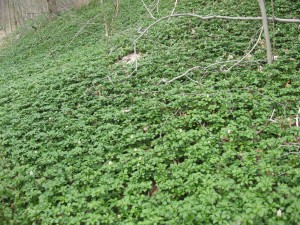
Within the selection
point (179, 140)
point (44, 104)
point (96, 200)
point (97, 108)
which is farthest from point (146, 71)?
point (96, 200)

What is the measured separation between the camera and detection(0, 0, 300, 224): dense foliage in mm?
2930

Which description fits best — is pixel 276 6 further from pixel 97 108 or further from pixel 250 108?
pixel 97 108

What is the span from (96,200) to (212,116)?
2005 millimetres

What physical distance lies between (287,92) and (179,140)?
6.71 ft

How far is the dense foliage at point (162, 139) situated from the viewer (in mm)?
2930

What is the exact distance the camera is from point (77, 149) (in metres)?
4.08

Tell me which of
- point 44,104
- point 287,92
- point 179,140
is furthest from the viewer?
point 44,104

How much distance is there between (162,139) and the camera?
4.01 m

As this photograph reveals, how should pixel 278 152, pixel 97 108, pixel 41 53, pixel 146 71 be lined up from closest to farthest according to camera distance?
pixel 278 152 < pixel 97 108 < pixel 146 71 < pixel 41 53

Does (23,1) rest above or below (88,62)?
above

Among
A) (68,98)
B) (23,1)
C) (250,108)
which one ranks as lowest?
(250,108)

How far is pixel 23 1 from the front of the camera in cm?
2027

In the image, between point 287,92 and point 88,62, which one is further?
point 88,62

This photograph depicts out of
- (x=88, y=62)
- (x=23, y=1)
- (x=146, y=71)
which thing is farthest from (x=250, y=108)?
(x=23, y=1)
